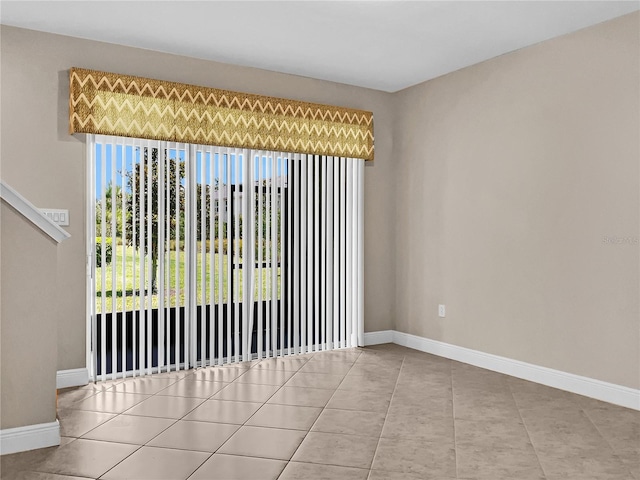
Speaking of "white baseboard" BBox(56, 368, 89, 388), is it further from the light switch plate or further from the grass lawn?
the light switch plate

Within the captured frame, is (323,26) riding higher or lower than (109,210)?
higher

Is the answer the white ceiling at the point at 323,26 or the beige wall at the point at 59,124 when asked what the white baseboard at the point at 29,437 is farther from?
the white ceiling at the point at 323,26

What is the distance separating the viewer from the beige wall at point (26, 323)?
Answer: 279 centimetres

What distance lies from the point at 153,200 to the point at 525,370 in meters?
3.29

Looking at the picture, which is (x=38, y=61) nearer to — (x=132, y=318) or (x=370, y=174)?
(x=132, y=318)

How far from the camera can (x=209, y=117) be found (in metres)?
4.55

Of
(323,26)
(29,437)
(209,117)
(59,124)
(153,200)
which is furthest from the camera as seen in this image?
(209,117)

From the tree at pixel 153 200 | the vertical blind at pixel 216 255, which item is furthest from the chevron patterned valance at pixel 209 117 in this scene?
the tree at pixel 153 200

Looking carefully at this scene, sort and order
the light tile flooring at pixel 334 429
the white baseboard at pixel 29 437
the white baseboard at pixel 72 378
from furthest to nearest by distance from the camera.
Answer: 1. the white baseboard at pixel 72 378
2. the white baseboard at pixel 29 437
3. the light tile flooring at pixel 334 429

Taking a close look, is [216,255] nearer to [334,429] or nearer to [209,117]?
[209,117]

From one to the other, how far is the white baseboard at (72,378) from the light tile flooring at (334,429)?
13cm

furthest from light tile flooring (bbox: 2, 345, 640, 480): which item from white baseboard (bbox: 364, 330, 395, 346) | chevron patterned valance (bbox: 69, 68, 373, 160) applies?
chevron patterned valance (bbox: 69, 68, 373, 160)

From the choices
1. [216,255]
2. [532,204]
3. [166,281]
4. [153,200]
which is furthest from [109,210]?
[532,204]

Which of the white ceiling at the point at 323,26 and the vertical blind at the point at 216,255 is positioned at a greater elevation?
the white ceiling at the point at 323,26
